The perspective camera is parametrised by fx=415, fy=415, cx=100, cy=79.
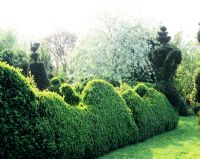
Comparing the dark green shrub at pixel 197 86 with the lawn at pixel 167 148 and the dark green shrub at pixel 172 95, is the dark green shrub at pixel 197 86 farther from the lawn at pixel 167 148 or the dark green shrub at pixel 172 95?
the lawn at pixel 167 148

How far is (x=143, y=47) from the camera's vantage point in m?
30.7

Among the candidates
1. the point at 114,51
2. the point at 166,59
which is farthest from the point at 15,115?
the point at 114,51

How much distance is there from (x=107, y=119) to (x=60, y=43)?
4530cm

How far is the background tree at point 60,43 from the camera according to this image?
56625 millimetres

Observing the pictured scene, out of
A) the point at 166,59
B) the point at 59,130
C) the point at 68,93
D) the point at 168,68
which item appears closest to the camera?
the point at 59,130

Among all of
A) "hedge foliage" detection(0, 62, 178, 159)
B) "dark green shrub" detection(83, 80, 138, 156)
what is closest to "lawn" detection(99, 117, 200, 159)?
"dark green shrub" detection(83, 80, 138, 156)

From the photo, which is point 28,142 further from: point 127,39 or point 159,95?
point 127,39

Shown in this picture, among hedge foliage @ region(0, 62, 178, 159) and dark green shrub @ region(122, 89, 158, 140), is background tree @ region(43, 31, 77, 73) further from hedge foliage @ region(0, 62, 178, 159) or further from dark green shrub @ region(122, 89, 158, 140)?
hedge foliage @ region(0, 62, 178, 159)

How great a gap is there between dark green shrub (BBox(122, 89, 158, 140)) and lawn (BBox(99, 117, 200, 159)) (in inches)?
13.2

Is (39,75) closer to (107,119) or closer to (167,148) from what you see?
(107,119)

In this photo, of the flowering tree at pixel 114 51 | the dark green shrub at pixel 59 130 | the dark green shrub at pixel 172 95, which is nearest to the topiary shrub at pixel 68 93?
the dark green shrub at pixel 59 130

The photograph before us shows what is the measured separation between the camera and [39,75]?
2653cm

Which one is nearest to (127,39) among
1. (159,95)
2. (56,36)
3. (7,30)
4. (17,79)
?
(159,95)

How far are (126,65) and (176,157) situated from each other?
18132 millimetres
